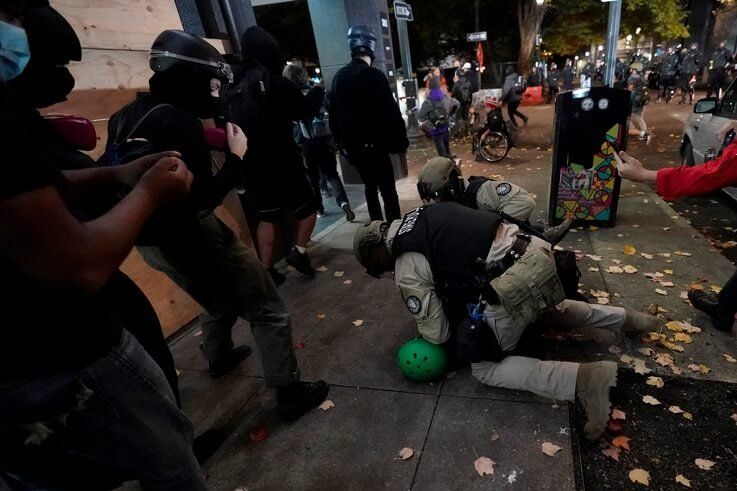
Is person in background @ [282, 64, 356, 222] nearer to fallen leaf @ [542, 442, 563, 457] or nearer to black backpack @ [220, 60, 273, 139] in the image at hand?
black backpack @ [220, 60, 273, 139]

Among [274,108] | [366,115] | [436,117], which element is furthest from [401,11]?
[274,108]

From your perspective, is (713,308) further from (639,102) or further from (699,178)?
(639,102)

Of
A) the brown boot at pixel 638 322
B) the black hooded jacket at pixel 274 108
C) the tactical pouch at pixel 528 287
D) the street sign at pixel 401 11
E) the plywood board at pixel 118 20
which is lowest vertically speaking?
the brown boot at pixel 638 322

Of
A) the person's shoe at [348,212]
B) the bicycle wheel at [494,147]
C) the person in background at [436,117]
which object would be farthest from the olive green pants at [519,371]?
the bicycle wheel at [494,147]

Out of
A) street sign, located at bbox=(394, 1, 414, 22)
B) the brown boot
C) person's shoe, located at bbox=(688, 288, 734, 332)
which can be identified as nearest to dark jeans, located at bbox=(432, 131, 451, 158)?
street sign, located at bbox=(394, 1, 414, 22)

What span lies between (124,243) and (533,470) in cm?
219

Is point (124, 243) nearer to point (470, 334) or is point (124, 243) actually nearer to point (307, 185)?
point (470, 334)

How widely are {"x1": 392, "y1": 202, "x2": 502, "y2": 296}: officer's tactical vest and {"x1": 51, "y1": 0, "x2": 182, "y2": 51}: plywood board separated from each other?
297 centimetres

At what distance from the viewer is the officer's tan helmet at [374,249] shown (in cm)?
264

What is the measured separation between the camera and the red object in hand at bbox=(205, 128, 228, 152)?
90.2 inches

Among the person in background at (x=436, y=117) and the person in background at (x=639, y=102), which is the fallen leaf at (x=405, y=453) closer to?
the person in background at (x=436, y=117)

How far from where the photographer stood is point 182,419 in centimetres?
129

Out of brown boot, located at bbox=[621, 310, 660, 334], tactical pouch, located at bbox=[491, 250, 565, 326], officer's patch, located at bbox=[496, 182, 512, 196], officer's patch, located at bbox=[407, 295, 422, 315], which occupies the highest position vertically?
officer's patch, located at bbox=[496, 182, 512, 196]

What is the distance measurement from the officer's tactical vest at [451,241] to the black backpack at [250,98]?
82.8 inches
